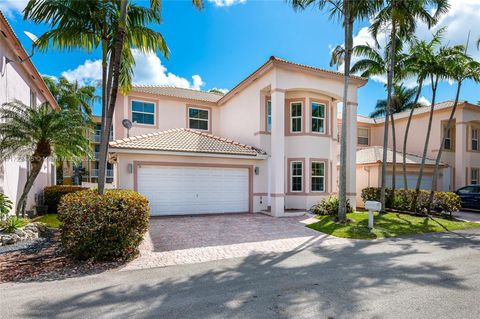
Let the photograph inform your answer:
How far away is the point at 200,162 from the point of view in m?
14.1

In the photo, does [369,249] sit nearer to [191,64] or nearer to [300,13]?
[300,13]

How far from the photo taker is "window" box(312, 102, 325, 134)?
15883mm

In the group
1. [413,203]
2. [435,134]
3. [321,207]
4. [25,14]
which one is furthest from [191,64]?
[435,134]

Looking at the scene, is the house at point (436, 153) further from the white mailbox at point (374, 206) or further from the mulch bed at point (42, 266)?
the mulch bed at point (42, 266)

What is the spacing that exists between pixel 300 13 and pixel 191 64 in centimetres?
811

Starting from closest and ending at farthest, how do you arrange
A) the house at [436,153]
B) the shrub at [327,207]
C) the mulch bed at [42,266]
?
the mulch bed at [42,266], the shrub at [327,207], the house at [436,153]

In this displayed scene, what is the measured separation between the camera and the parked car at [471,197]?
17.9 m

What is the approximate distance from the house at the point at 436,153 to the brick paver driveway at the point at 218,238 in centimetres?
939

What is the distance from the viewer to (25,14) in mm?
7805

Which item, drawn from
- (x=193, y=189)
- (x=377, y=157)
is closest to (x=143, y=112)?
(x=193, y=189)

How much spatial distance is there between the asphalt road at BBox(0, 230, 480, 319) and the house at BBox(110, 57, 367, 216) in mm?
7237

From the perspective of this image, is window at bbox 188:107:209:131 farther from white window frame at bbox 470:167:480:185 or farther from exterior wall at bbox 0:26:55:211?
white window frame at bbox 470:167:480:185

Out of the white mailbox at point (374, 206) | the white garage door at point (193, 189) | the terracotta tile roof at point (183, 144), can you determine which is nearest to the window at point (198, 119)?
the terracotta tile roof at point (183, 144)

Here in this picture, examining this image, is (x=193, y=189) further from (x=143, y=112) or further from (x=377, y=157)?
(x=377, y=157)
